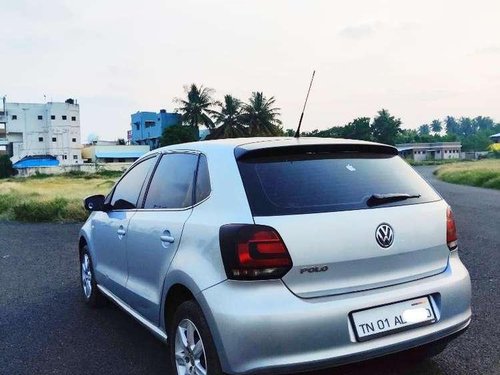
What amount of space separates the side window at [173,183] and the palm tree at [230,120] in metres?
57.8

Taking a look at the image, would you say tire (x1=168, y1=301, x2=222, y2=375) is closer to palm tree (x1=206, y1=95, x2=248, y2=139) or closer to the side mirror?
the side mirror

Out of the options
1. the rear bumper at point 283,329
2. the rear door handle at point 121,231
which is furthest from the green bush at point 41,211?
the rear bumper at point 283,329

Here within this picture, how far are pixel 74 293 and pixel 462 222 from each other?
27.0 ft

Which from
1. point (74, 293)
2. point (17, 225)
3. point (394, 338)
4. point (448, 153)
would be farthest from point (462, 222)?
point (448, 153)

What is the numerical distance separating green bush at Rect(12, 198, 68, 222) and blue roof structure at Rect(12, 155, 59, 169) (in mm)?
53926

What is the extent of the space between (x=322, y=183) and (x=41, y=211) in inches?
497

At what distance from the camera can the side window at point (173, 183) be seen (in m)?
3.09

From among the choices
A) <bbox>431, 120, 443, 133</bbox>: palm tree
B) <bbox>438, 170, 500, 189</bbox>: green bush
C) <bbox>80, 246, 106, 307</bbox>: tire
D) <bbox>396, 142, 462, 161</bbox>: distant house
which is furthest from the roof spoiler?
<bbox>431, 120, 443, 133</bbox>: palm tree

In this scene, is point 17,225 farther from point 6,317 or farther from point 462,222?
point 462,222

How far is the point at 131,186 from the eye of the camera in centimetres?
413

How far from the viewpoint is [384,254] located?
2580mm

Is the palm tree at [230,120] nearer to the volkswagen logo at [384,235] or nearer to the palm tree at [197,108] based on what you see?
the palm tree at [197,108]

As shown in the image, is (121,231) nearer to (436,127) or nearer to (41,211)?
Result: (41,211)

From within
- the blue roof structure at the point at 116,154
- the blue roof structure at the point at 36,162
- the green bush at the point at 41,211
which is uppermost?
the blue roof structure at the point at 116,154
